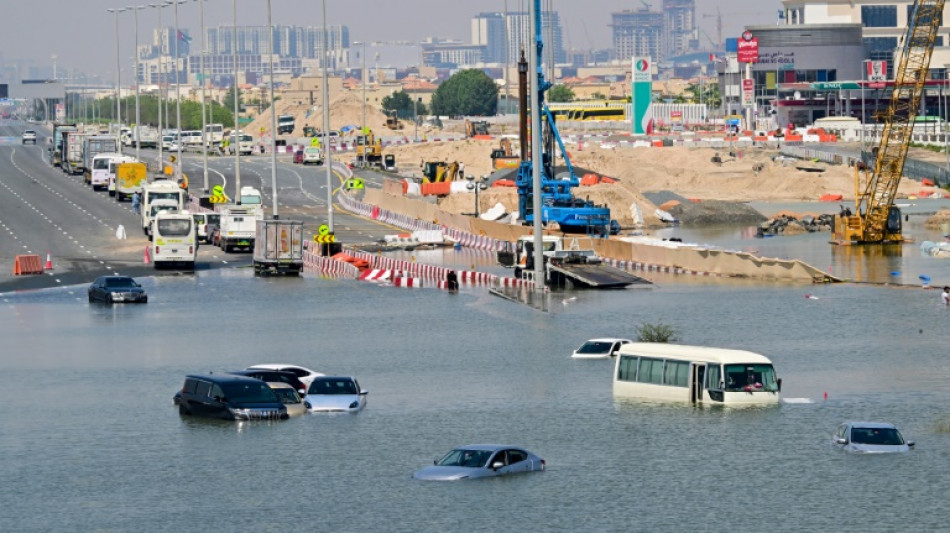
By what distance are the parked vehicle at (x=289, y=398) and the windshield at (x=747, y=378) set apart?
37.3 feet

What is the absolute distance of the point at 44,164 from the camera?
169 metres

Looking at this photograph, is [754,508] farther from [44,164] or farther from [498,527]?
[44,164]

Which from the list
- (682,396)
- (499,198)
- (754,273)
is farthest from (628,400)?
(499,198)

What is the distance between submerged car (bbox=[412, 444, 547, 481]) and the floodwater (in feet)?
1.53

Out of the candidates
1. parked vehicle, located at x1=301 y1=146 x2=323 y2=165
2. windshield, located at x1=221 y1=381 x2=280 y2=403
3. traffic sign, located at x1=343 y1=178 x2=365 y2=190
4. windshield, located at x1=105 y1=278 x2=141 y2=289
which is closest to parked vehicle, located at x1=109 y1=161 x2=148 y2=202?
traffic sign, located at x1=343 y1=178 x2=365 y2=190

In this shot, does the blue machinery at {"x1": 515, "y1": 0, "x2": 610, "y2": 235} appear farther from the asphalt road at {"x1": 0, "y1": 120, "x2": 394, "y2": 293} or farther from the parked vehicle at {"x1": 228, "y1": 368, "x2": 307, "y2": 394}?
the parked vehicle at {"x1": 228, "y1": 368, "x2": 307, "y2": 394}

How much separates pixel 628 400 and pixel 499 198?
7266 cm

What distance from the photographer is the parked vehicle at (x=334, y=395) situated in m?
49.2

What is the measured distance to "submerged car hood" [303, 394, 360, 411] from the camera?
1934 inches

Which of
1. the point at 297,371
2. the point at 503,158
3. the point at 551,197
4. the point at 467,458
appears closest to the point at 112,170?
the point at 503,158

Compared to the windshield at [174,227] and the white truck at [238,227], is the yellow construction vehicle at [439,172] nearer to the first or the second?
the white truck at [238,227]

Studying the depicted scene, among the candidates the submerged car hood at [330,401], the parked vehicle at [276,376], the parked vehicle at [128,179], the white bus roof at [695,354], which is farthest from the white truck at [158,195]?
the white bus roof at [695,354]

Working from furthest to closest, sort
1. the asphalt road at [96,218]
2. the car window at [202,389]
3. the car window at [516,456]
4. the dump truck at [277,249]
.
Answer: the asphalt road at [96,218] < the dump truck at [277,249] < the car window at [202,389] < the car window at [516,456]

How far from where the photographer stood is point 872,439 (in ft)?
139
